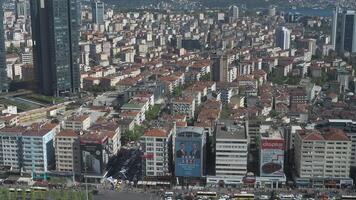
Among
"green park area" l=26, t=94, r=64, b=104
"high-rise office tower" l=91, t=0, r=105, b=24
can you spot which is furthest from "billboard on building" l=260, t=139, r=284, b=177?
"high-rise office tower" l=91, t=0, r=105, b=24

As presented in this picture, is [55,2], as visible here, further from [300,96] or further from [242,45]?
[242,45]

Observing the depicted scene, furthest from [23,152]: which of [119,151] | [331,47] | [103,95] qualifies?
[331,47]

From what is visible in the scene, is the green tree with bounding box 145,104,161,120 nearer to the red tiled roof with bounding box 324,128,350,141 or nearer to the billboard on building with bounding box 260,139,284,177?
the billboard on building with bounding box 260,139,284,177

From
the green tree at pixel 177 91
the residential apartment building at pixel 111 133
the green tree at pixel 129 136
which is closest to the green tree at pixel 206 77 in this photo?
the green tree at pixel 177 91

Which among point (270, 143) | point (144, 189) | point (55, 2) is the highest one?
point (55, 2)

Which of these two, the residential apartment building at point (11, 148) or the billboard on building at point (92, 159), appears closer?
the billboard on building at point (92, 159)

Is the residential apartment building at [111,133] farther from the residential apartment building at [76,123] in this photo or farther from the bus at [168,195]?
the bus at [168,195]

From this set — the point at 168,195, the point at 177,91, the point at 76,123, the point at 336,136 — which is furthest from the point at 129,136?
the point at 177,91
